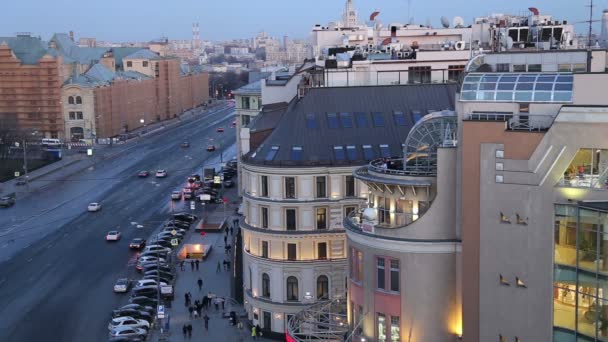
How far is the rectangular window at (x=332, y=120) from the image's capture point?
50.3 meters

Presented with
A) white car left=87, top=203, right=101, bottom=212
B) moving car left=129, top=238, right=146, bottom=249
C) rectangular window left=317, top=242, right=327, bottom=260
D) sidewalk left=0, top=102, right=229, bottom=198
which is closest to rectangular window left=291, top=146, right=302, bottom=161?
rectangular window left=317, top=242, right=327, bottom=260

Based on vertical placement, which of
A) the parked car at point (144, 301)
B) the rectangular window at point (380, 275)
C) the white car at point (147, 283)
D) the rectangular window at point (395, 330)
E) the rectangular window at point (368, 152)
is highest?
the rectangular window at point (368, 152)

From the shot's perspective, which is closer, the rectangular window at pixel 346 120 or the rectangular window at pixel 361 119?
the rectangular window at pixel 346 120

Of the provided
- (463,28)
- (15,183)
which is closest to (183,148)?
(15,183)

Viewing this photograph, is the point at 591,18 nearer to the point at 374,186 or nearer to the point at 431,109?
the point at 374,186

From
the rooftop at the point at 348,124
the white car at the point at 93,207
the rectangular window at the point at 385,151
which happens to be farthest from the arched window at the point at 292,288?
the white car at the point at 93,207

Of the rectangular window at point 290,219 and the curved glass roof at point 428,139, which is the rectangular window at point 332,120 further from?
the curved glass roof at point 428,139

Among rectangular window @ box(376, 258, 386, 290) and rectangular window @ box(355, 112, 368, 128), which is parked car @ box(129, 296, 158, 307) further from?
rectangular window @ box(376, 258, 386, 290)

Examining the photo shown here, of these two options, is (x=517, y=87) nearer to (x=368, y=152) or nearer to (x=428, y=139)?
(x=428, y=139)

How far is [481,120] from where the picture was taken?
3056 centimetres

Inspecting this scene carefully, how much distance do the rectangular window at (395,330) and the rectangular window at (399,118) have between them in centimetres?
1877

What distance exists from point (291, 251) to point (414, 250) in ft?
54.1

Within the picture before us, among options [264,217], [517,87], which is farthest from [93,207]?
[517,87]

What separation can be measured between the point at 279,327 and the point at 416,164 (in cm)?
1675
